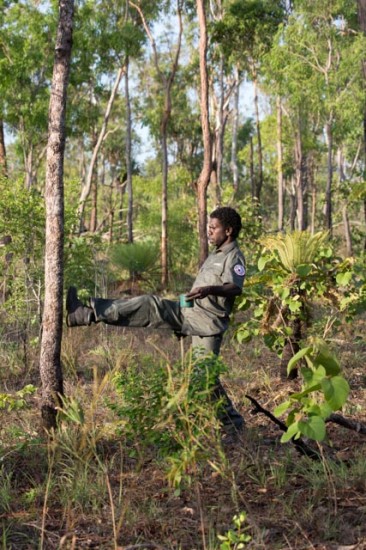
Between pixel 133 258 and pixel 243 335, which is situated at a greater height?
pixel 133 258

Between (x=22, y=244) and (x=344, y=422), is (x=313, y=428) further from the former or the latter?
(x=22, y=244)

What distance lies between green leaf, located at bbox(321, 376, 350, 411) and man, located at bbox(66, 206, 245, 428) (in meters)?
1.56

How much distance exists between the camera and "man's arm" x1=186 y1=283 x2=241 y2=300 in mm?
4176

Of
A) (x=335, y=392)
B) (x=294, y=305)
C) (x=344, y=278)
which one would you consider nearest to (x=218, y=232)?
(x=294, y=305)

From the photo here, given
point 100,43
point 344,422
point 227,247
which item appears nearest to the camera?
point 344,422

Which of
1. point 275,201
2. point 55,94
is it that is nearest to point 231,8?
point 55,94

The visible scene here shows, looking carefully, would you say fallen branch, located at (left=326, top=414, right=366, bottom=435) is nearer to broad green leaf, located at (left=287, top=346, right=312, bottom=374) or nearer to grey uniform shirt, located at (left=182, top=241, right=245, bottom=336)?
grey uniform shirt, located at (left=182, top=241, right=245, bottom=336)

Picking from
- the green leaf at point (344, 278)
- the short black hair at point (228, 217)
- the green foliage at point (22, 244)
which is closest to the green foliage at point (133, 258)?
the green foliage at point (22, 244)

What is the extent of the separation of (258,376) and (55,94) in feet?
10.9

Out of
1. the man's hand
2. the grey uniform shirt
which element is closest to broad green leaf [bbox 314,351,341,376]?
the man's hand

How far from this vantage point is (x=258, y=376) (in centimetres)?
641

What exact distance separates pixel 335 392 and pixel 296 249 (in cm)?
300

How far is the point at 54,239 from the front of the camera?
175 inches

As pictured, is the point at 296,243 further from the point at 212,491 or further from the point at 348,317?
the point at 212,491
